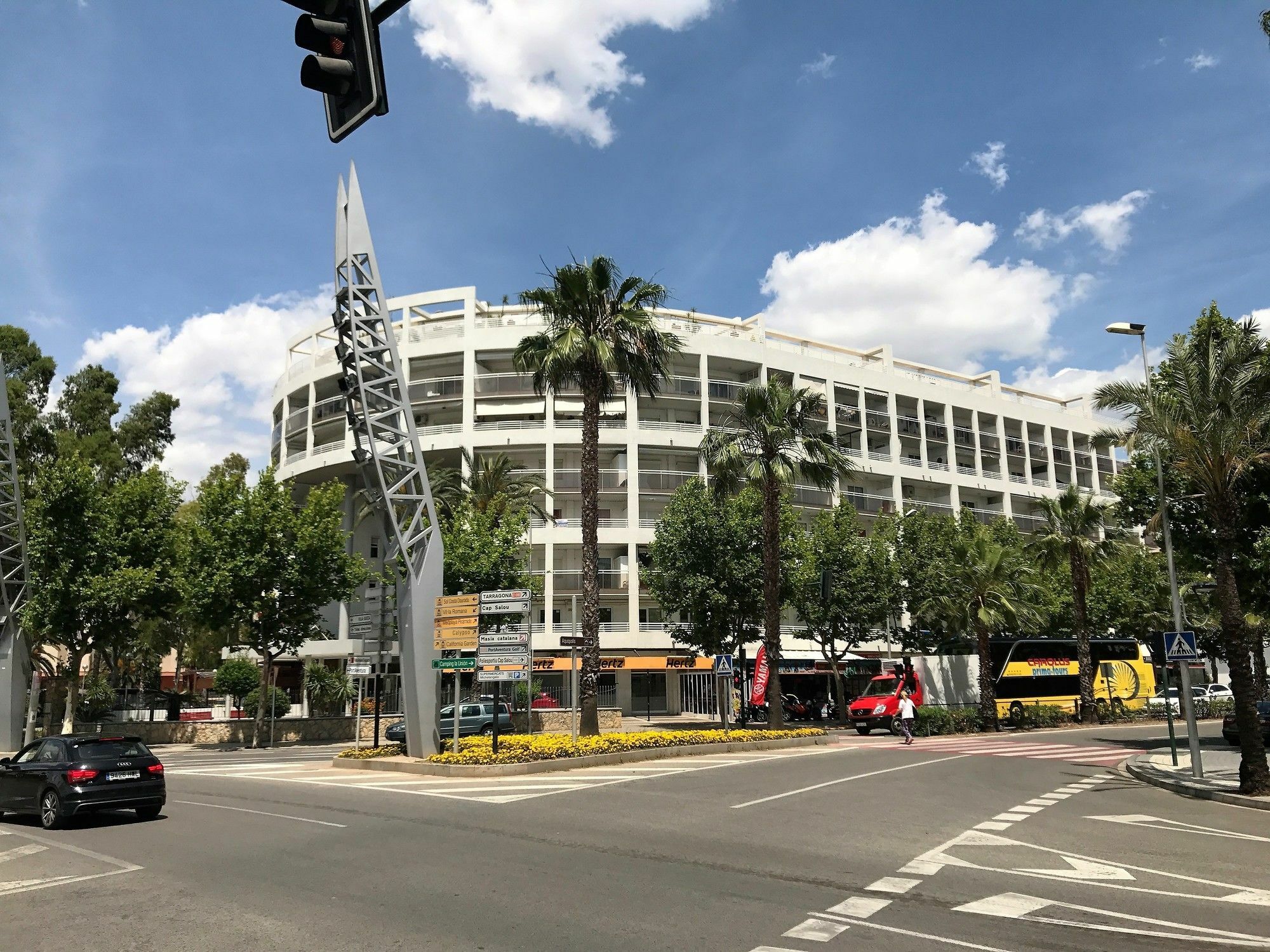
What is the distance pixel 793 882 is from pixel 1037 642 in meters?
37.8

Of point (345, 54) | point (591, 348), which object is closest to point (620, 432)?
point (591, 348)

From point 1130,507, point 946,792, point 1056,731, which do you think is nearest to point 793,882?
point 946,792

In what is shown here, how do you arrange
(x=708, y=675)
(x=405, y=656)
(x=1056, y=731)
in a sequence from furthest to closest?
(x=708, y=675)
(x=1056, y=731)
(x=405, y=656)

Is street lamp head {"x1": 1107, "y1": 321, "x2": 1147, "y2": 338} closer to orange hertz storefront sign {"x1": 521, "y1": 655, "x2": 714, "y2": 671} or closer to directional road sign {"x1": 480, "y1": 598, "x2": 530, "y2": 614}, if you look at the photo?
directional road sign {"x1": 480, "y1": 598, "x2": 530, "y2": 614}

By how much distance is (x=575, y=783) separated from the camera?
17094 mm

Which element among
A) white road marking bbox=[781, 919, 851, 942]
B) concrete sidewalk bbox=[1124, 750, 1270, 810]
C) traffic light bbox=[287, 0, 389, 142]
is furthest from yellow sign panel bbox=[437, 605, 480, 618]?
traffic light bbox=[287, 0, 389, 142]

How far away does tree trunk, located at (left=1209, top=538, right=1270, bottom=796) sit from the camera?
1562 centimetres

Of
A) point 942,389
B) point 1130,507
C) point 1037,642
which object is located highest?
point 942,389

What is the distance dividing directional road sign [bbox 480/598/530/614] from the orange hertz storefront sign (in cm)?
2734

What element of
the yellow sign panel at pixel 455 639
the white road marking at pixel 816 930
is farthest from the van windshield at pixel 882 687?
the white road marking at pixel 816 930

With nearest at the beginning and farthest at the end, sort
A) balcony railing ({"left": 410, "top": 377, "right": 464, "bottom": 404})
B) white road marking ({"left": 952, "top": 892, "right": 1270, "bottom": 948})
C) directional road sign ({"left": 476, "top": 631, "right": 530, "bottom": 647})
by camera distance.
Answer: white road marking ({"left": 952, "top": 892, "right": 1270, "bottom": 948}) → directional road sign ({"left": 476, "top": 631, "right": 530, "bottom": 647}) → balcony railing ({"left": 410, "top": 377, "right": 464, "bottom": 404})

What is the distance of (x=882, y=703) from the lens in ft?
117

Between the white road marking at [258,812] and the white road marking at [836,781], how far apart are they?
5739 millimetres

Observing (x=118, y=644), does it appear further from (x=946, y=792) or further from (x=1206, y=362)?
(x=1206, y=362)
